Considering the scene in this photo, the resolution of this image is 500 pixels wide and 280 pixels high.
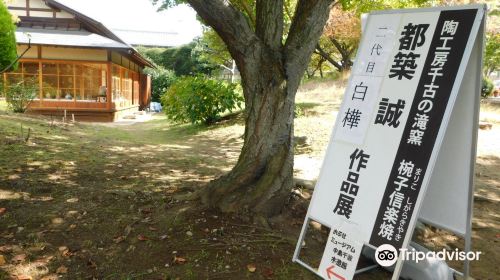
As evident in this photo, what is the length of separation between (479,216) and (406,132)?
3046mm

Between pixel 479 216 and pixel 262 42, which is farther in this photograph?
pixel 479 216

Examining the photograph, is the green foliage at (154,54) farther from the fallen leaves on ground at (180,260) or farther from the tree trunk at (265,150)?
the fallen leaves on ground at (180,260)

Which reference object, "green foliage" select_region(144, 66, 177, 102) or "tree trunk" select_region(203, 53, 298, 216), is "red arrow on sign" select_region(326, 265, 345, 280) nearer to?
"tree trunk" select_region(203, 53, 298, 216)

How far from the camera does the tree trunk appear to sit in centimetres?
397

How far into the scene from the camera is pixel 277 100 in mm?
3975

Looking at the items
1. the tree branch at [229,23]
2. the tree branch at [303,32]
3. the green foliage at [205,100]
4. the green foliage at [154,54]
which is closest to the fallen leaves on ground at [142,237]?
the tree branch at [229,23]

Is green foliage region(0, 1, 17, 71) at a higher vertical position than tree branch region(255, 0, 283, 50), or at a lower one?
lower

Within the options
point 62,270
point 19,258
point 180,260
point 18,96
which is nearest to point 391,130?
point 180,260

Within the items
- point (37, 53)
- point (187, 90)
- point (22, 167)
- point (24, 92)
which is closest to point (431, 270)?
point (22, 167)

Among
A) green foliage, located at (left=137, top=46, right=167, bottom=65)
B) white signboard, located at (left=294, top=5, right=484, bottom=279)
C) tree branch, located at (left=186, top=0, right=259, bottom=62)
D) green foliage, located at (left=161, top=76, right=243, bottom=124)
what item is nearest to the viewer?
white signboard, located at (left=294, top=5, right=484, bottom=279)

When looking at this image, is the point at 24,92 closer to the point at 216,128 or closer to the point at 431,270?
the point at 216,128

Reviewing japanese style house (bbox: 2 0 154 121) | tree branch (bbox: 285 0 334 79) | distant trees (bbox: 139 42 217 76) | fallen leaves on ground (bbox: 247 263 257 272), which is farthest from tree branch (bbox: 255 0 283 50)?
distant trees (bbox: 139 42 217 76)

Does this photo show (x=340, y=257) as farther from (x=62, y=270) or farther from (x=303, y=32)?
(x=62, y=270)

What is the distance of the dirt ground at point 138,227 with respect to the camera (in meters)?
3.42
